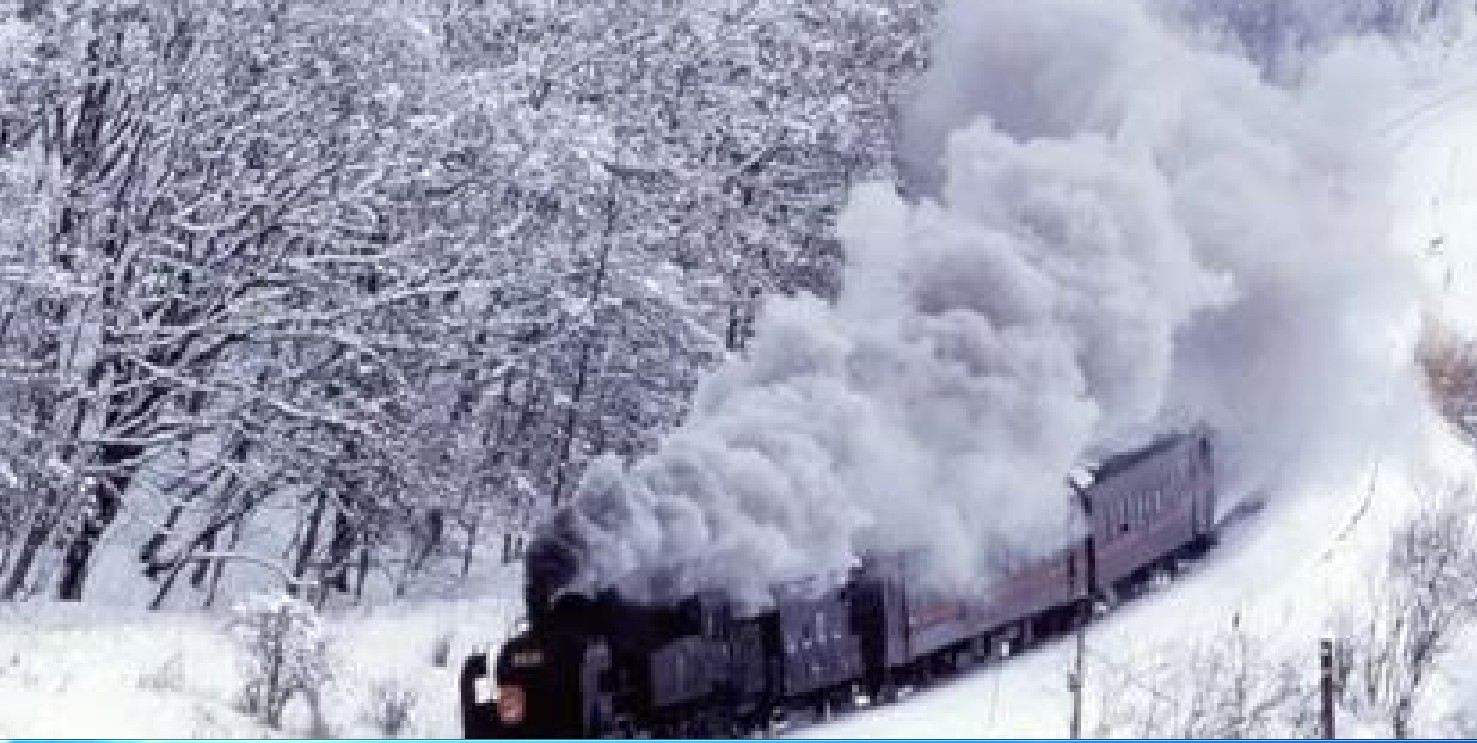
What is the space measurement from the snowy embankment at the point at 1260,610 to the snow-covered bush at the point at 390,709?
3731 mm

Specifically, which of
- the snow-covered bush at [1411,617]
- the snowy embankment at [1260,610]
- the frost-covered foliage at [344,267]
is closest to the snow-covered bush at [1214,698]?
the snowy embankment at [1260,610]

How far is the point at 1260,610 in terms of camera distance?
27453 millimetres

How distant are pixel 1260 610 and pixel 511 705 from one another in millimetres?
12935

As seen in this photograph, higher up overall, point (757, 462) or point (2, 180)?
point (2, 180)

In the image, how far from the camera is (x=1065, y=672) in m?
23.4

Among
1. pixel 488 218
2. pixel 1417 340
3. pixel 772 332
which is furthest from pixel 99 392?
pixel 1417 340

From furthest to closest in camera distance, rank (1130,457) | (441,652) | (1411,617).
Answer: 1. (1130,457)
2. (441,652)
3. (1411,617)

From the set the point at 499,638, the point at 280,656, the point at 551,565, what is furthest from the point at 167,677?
the point at 499,638

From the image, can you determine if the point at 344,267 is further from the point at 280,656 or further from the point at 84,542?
the point at 280,656

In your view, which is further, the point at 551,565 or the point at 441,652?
the point at 441,652

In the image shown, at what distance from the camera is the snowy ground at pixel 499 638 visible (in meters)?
18.3

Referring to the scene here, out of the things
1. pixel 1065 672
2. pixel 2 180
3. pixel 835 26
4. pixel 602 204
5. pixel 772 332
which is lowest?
pixel 1065 672

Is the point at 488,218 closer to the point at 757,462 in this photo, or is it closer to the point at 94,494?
the point at 94,494

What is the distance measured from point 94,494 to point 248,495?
137 inches
